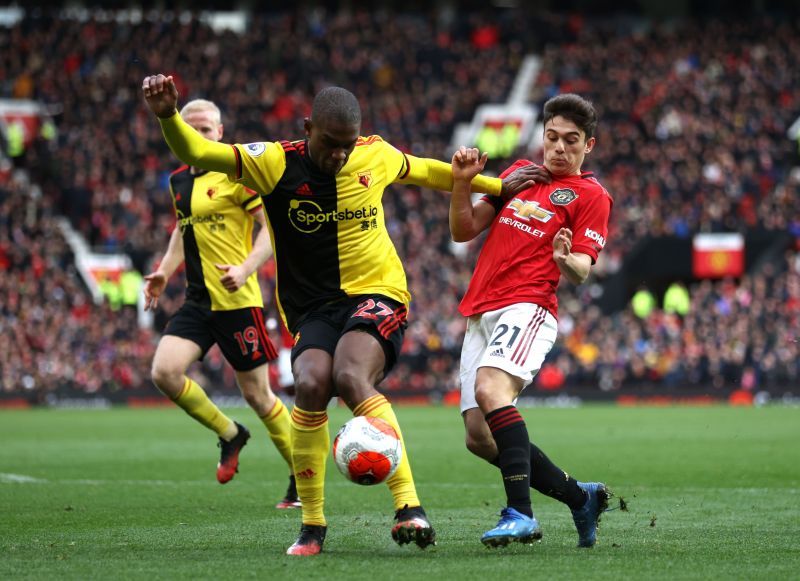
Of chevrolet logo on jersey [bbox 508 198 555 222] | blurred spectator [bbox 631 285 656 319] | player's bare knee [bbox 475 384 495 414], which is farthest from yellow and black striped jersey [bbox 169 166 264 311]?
blurred spectator [bbox 631 285 656 319]

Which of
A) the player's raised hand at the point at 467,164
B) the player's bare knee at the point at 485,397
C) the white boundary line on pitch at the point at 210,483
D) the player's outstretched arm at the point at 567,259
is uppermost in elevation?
the player's raised hand at the point at 467,164

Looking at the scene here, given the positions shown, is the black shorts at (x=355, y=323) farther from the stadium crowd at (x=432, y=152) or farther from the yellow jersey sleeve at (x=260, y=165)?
the stadium crowd at (x=432, y=152)

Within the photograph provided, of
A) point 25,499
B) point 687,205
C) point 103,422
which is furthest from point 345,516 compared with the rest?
point 687,205

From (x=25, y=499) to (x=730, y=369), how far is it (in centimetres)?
2239

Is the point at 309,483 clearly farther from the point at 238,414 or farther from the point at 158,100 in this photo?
the point at 238,414

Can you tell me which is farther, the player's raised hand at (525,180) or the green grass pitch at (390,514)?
the player's raised hand at (525,180)

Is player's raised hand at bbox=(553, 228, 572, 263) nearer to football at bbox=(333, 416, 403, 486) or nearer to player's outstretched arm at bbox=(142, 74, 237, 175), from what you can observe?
football at bbox=(333, 416, 403, 486)

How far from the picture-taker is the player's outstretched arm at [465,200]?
6914 mm

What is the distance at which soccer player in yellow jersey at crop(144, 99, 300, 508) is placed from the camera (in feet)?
30.5

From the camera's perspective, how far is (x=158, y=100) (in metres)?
6.11

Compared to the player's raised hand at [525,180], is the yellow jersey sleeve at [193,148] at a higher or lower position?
higher

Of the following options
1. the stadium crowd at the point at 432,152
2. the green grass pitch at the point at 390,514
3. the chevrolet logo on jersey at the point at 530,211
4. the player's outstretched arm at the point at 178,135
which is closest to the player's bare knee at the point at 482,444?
the green grass pitch at the point at 390,514

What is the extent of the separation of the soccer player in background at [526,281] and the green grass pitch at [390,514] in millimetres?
501

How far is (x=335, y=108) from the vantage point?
6.36 metres
